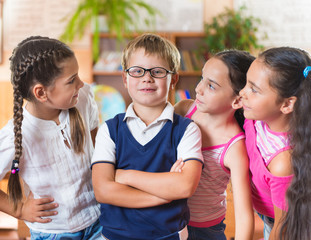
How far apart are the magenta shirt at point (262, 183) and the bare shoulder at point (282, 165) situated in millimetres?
14

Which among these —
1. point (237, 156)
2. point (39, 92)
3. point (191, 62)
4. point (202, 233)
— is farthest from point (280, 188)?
point (191, 62)

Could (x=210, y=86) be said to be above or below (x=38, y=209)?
above

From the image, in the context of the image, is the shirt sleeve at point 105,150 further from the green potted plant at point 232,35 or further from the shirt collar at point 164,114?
the green potted plant at point 232,35

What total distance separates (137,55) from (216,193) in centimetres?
62

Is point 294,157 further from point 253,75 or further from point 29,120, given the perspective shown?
point 29,120

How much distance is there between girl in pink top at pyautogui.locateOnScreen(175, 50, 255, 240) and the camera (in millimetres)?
1220

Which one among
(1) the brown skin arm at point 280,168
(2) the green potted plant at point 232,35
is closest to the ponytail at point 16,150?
(1) the brown skin arm at point 280,168

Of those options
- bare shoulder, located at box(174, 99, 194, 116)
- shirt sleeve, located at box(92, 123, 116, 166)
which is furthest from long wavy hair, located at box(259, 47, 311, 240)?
shirt sleeve, located at box(92, 123, 116, 166)

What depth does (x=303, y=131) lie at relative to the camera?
1.15 m

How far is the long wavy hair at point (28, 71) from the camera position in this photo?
48.7 inches

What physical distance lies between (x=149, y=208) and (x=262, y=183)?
15.6 inches

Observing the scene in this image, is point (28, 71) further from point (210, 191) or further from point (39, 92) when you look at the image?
point (210, 191)

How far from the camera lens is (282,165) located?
1.15m

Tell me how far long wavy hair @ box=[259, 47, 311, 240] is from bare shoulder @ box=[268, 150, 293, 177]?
17mm
